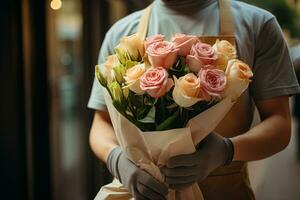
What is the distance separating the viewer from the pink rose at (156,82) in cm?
94

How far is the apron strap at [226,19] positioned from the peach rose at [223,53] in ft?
0.74

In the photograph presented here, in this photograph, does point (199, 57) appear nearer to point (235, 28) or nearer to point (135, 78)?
point (135, 78)

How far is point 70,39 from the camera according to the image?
9.67ft

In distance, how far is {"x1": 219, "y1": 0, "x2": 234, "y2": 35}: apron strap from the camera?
4.10 ft

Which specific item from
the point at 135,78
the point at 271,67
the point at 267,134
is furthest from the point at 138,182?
the point at 271,67

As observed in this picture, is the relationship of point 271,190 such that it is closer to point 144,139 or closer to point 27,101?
point 27,101

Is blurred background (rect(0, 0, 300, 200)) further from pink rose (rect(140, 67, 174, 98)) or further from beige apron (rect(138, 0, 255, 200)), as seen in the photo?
pink rose (rect(140, 67, 174, 98))

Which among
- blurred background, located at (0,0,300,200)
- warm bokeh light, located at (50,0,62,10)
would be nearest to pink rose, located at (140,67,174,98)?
blurred background, located at (0,0,300,200)

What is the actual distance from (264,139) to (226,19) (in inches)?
13.4

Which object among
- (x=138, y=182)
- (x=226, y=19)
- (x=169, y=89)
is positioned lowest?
(x=138, y=182)

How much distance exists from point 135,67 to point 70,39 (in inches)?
80.6

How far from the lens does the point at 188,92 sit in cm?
93

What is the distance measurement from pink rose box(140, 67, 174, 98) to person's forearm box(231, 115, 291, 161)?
0.30 m

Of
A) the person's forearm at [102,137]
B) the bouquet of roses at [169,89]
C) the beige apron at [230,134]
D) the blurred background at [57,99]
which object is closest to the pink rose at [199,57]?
the bouquet of roses at [169,89]
